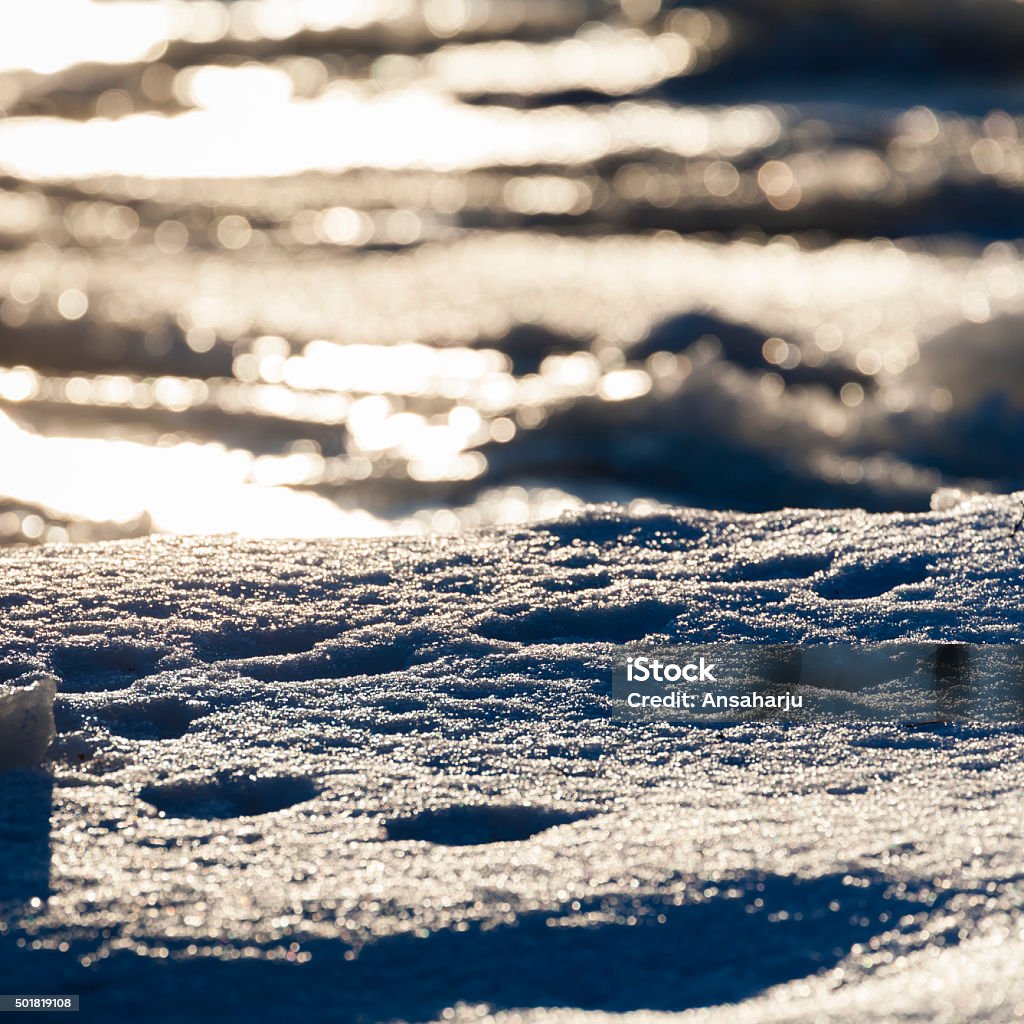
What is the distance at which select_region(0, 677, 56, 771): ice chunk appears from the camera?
1.92 meters

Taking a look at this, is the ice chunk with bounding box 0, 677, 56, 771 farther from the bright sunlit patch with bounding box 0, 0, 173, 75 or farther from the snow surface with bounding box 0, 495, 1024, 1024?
the bright sunlit patch with bounding box 0, 0, 173, 75

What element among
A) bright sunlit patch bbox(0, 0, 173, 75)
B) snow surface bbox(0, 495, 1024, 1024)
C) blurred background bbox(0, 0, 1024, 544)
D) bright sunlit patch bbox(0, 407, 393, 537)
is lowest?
snow surface bbox(0, 495, 1024, 1024)

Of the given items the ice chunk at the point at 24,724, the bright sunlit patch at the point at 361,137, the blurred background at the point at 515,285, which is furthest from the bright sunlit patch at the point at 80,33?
the ice chunk at the point at 24,724

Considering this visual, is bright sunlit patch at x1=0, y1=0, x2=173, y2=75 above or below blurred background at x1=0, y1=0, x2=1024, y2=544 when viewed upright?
above

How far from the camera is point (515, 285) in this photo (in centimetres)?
820

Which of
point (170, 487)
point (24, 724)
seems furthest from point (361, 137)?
point (24, 724)

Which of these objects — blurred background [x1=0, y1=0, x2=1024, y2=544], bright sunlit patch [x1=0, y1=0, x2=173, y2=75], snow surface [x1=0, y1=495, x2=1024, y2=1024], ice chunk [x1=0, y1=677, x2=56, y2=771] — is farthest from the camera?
bright sunlit patch [x1=0, y1=0, x2=173, y2=75]

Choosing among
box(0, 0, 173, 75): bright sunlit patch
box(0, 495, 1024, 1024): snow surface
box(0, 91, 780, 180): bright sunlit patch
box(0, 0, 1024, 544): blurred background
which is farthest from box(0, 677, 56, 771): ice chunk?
box(0, 0, 173, 75): bright sunlit patch

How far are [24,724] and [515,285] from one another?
6.51 metres

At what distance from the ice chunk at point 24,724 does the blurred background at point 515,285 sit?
2006 mm

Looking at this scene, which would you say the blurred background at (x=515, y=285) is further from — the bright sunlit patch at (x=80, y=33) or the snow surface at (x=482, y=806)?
the snow surface at (x=482, y=806)

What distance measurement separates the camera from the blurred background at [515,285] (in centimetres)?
512

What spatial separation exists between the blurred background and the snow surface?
1.53 meters

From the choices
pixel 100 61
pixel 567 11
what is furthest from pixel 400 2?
pixel 100 61
